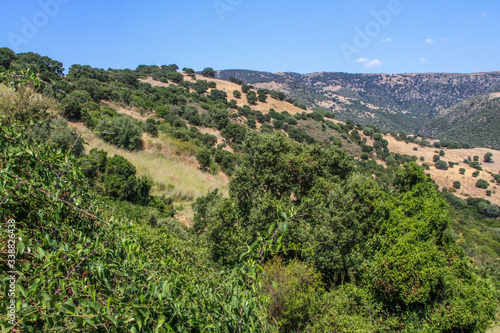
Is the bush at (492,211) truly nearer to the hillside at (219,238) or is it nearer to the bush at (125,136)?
the hillside at (219,238)

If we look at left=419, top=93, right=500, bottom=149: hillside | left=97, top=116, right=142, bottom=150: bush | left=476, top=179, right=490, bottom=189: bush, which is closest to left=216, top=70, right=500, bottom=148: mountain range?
left=419, top=93, right=500, bottom=149: hillside

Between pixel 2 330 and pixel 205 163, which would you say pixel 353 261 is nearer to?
pixel 2 330

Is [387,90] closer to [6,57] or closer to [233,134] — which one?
[233,134]

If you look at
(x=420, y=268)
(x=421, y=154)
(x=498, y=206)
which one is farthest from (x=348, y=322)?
(x=421, y=154)

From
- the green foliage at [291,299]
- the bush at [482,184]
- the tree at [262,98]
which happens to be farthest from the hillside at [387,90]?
the green foliage at [291,299]

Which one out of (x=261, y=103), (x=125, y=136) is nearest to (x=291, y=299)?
(x=125, y=136)

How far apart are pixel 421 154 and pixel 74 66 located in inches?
2269

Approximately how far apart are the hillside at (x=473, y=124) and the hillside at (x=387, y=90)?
1037 centimetres

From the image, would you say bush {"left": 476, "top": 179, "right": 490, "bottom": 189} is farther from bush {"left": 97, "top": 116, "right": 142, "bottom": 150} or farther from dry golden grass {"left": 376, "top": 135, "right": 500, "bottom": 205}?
bush {"left": 97, "top": 116, "right": 142, "bottom": 150}

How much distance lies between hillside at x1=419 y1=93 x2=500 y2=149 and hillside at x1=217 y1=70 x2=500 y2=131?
34.0 feet

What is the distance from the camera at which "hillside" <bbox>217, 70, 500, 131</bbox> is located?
369ft

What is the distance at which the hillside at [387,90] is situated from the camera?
112438mm

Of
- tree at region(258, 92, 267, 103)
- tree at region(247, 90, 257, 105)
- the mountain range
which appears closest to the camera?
tree at region(247, 90, 257, 105)

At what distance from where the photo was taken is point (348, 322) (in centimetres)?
675
